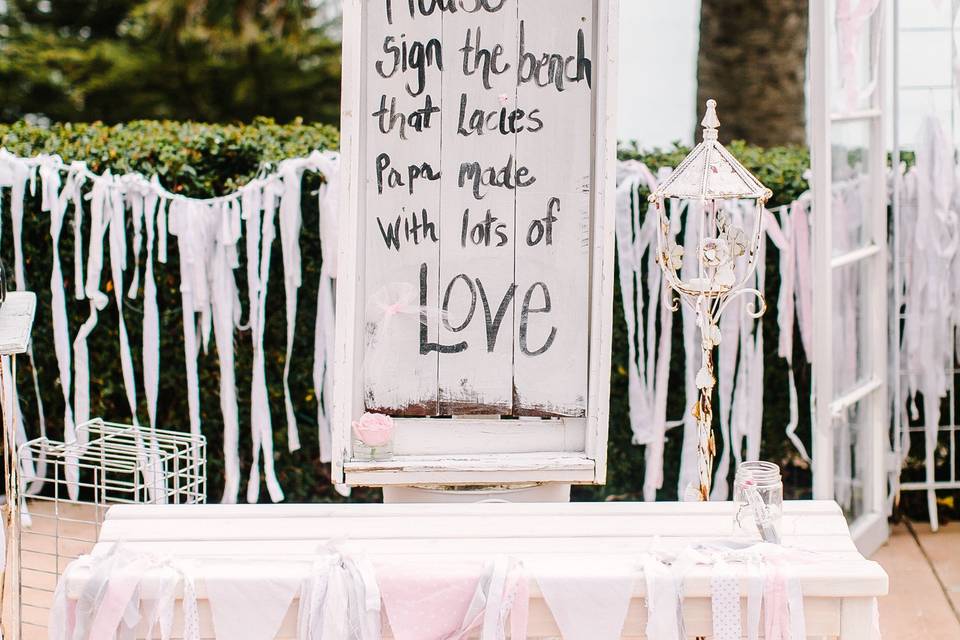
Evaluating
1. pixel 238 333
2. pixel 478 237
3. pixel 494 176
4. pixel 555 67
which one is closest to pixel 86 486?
pixel 238 333

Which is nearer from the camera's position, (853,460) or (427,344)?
(427,344)

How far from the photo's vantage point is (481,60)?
9.76 ft

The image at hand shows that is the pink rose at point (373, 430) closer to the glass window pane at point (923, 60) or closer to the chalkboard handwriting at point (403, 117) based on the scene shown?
the chalkboard handwriting at point (403, 117)

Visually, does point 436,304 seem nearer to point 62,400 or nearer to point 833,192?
point 833,192

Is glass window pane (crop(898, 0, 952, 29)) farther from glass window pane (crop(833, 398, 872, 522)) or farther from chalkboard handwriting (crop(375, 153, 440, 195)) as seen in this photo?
chalkboard handwriting (crop(375, 153, 440, 195))

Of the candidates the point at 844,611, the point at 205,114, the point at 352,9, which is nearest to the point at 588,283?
the point at 352,9

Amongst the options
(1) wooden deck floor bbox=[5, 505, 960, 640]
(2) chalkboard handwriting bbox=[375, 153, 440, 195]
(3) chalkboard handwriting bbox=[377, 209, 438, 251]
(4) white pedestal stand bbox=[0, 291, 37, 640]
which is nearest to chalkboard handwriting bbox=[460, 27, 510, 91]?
(2) chalkboard handwriting bbox=[375, 153, 440, 195]

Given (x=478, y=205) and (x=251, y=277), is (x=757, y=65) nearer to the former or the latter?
(x=251, y=277)

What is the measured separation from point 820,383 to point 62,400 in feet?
9.44

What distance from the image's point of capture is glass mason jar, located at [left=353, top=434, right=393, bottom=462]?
9.82ft

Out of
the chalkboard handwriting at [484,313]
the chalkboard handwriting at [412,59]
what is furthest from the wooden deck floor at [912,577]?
the chalkboard handwriting at [412,59]

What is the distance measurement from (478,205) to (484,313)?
28cm

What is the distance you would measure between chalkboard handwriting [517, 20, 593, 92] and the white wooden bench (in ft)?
3.49

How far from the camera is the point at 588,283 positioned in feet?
10.00
